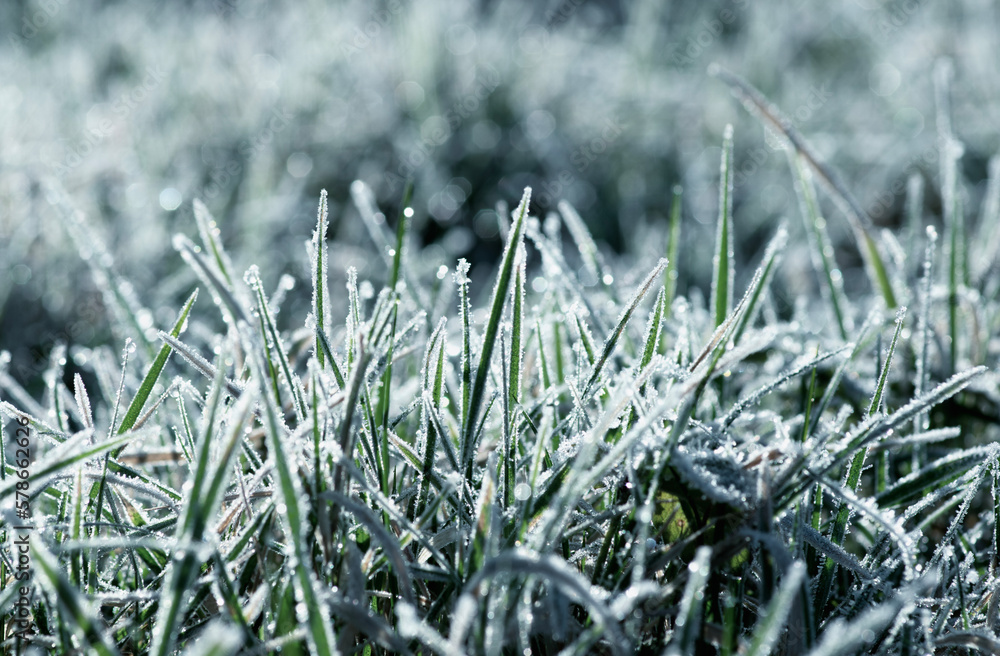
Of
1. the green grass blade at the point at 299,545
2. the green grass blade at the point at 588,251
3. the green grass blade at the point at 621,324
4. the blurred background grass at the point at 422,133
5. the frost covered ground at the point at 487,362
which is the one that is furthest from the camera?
the blurred background grass at the point at 422,133

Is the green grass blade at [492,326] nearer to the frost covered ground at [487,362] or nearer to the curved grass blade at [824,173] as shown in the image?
the frost covered ground at [487,362]

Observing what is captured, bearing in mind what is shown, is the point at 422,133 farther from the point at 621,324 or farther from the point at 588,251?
the point at 621,324

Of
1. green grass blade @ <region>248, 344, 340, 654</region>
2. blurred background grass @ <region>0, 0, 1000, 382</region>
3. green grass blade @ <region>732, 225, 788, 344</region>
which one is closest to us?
green grass blade @ <region>248, 344, 340, 654</region>

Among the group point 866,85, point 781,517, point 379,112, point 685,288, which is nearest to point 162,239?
point 379,112

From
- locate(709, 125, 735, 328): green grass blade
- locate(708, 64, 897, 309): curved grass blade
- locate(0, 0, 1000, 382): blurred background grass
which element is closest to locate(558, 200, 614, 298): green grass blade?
locate(709, 125, 735, 328): green grass blade

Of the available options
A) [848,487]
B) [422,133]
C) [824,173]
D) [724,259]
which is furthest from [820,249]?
[422,133]

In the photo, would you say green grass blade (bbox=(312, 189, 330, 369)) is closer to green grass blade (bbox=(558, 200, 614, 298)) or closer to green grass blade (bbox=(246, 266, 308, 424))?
green grass blade (bbox=(246, 266, 308, 424))

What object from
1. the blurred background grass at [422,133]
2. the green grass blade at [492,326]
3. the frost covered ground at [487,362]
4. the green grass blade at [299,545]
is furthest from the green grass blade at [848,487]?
the blurred background grass at [422,133]
